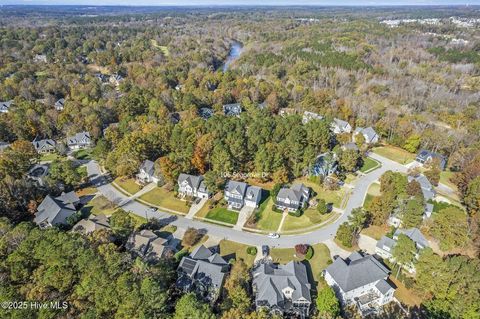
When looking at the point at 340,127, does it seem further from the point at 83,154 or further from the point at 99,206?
the point at 83,154

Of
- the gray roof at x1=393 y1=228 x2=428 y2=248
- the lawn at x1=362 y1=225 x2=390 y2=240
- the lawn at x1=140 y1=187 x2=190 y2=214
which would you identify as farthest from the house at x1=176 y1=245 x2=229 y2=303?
the gray roof at x1=393 y1=228 x2=428 y2=248

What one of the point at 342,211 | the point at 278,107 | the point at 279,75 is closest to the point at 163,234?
the point at 342,211

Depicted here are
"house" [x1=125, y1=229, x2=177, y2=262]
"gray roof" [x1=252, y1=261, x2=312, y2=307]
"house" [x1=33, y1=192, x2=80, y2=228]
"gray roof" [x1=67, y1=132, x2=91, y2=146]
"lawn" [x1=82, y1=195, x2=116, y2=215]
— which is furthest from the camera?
"gray roof" [x1=67, y1=132, x2=91, y2=146]

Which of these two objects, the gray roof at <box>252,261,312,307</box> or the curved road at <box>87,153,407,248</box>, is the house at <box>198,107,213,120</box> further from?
the gray roof at <box>252,261,312,307</box>

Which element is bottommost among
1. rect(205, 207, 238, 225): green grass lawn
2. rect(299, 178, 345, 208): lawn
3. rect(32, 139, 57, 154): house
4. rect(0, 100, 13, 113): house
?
rect(205, 207, 238, 225): green grass lawn

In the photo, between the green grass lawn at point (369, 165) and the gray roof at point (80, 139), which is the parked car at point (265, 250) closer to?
the green grass lawn at point (369, 165)

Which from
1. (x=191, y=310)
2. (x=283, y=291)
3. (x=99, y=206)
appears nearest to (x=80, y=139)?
(x=99, y=206)

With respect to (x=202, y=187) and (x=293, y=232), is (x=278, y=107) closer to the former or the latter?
(x=202, y=187)

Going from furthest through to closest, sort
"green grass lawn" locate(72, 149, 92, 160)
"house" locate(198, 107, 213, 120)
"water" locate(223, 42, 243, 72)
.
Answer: "water" locate(223, 42, 243, 72)
"house" locate(198, 107, 213, 120)
"green grass lawn" locate(72, 149, 92, 160)
